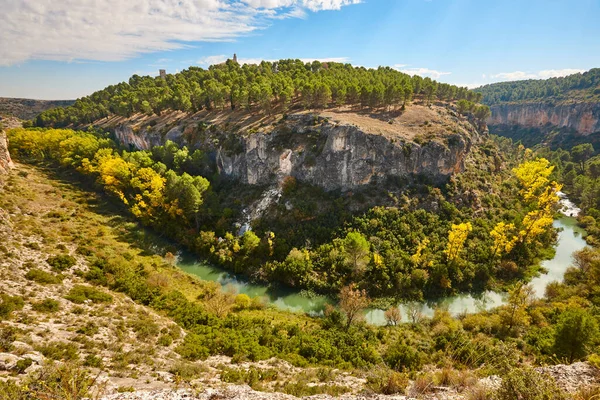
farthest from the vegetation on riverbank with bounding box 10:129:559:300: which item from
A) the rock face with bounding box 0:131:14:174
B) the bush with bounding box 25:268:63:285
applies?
the bush with bounding box 25:268:63:285

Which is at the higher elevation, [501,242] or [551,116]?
[551,116]

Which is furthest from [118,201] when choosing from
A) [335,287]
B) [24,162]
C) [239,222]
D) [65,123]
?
[65,123]

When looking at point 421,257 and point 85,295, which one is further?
point 421,257

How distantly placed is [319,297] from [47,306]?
29524mm

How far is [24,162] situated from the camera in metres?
77.3

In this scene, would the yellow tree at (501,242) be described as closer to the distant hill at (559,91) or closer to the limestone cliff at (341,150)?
the limestone cliff at (341,150)

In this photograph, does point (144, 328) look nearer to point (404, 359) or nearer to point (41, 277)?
point (41, 277)

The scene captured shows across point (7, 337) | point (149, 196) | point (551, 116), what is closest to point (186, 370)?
point (7, 337)

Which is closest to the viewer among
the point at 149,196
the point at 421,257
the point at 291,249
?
the point at 421,257

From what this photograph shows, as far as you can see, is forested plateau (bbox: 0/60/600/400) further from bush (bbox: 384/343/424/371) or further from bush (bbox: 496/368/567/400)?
bush (bbox: 384/343/424/371)

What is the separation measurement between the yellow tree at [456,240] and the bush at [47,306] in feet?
153

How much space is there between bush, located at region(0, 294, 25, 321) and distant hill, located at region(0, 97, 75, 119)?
17391cm

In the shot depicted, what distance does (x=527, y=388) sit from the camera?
10273 millimetres

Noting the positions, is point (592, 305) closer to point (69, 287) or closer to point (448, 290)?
point (448, 290)
